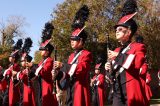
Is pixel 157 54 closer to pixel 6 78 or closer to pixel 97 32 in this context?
pixel 97 32

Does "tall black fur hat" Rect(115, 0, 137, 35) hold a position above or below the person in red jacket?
above

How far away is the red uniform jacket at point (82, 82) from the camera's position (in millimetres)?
9195

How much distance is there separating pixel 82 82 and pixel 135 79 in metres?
1.87

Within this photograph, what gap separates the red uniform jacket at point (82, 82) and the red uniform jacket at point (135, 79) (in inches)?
67.3

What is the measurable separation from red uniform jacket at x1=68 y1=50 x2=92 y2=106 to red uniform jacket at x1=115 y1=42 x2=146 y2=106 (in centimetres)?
171

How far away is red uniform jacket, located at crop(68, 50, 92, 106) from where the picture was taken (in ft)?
30.2

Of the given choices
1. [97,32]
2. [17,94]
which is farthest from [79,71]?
[97,32]

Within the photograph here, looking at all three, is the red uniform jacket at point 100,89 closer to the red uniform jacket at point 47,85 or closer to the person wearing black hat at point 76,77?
the red uniform jacket at point 47,85

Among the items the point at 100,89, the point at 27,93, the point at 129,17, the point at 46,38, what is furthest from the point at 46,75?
the point at 100,89

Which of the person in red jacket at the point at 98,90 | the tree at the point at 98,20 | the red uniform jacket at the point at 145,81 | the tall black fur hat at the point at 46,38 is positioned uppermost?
the tree at the point at 98,20

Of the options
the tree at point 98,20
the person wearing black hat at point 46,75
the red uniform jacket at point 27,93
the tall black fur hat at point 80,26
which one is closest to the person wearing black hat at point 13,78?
the red uniform jacket at point 27,93

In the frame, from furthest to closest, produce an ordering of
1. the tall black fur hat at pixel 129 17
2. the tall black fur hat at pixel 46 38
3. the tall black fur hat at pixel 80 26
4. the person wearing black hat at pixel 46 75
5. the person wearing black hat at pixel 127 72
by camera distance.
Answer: the tall black fur hat at pixel 46 38 < the person wearing black hat at pixel 46 75 < the tall black fur hat at pixel 80 26 < the tall black fur hat at pixel 129 17 < the person wearing black hat at pixel 127 72

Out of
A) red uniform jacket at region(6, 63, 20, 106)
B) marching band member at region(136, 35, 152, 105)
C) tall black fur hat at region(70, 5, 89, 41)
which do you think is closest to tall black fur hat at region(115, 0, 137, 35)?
marching band member at region(136, 35, 152, 105)

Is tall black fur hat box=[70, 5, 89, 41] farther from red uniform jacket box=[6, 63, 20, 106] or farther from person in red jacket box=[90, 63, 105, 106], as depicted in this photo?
person in red jacket box=[90, 63, 105, 106]
